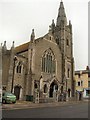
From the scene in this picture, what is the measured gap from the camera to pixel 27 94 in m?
36.8

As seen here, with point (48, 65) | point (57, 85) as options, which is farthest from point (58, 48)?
point (57, 85)

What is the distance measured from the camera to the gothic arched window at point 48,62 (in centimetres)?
4273

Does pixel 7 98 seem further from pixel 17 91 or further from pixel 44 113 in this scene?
pixel 44 113

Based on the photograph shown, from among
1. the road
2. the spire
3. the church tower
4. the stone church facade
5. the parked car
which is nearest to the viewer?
the road

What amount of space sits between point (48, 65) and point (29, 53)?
685 centimetres

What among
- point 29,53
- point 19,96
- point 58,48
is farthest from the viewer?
point 58,48

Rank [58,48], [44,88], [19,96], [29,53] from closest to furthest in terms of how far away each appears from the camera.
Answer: [19,96], [29,53], [44,88], [58,48]

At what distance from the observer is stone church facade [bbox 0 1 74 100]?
36.4 m

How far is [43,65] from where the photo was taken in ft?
139

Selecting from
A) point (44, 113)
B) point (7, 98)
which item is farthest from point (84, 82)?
point (44, 113)

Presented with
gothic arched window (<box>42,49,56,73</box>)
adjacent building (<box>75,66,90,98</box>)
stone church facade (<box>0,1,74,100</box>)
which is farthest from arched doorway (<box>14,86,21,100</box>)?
adjacent building (<box>75,66,90,98</box>)

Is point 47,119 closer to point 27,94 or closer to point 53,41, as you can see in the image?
point 27,94

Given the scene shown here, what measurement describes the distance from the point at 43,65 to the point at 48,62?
74.3 inches

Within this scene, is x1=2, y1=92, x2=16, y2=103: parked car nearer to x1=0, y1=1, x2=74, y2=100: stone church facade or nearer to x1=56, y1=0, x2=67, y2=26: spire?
x1=0, y1=1, x2=74, y2=100: stone church facade
